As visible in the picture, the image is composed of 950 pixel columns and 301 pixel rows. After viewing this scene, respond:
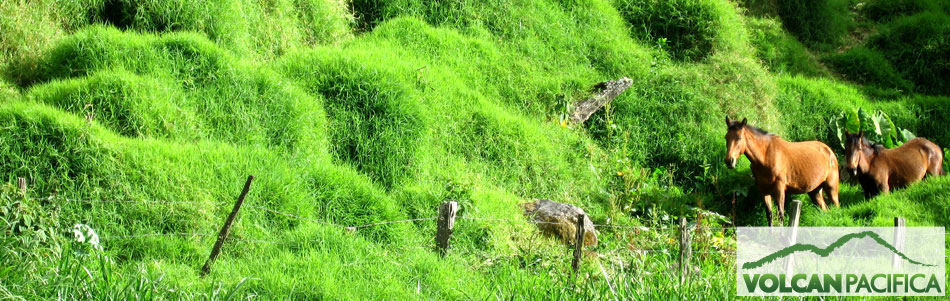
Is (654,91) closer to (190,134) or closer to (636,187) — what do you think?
(636,187)

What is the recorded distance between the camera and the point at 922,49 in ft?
49.2

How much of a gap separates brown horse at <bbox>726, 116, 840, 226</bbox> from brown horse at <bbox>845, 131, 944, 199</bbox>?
40 centimetres

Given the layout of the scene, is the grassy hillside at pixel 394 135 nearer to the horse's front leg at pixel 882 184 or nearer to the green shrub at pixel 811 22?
the horse's front leg at pixel 882 184

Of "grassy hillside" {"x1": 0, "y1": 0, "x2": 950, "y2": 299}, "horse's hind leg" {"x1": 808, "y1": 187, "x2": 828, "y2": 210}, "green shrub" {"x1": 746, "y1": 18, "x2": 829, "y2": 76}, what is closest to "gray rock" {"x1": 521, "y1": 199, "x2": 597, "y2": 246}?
"grassy hillside" {"x1": 0, "y1": 0, "x2": 950, "y2": 299}

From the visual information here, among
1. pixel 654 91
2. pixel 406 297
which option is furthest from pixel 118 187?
pixel 654 91

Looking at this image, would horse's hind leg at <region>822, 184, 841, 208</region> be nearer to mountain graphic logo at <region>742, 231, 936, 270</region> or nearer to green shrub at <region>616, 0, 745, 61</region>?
mountain graphic logo at <region>742, 231, 936, 270</region>

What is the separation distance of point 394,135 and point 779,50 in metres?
8.20

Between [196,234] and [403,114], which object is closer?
[196,234]

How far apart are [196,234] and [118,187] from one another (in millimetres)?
872

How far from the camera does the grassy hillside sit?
6.81 m

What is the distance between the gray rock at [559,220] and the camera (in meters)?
8.68

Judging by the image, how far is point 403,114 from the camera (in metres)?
9.64

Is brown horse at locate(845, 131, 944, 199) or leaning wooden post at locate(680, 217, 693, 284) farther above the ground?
leaning wooden post at locate(680, 217, 693, 284)

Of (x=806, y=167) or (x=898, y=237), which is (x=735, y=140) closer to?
(x=806, y=167)
